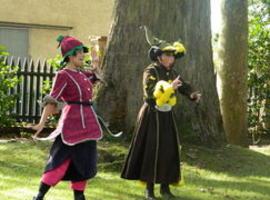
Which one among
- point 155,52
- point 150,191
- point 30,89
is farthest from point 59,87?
point 30,89

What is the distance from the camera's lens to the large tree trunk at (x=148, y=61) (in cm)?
891

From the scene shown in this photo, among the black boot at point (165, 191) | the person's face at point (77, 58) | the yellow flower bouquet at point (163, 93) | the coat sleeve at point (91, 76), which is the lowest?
the black boot at point (165, 191)

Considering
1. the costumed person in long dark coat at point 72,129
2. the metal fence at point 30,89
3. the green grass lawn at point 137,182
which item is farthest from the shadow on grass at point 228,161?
the metal fence at point 30,89

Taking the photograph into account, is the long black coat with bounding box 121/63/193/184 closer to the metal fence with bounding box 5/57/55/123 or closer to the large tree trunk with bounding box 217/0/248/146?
the large tree trunk with bounding box 217/0/248/146

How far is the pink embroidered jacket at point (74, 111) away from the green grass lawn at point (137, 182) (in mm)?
1039

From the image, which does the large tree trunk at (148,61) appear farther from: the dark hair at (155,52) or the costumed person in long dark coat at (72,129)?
the costumed person in long dark coat at (72,129)

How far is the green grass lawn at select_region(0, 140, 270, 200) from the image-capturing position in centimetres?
686

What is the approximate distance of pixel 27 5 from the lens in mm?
20906

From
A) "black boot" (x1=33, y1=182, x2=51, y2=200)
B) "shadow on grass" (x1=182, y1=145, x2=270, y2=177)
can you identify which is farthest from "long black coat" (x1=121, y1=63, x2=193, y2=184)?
"shadow on grass" (x1=182, y1=145, x2=270, y2=177)

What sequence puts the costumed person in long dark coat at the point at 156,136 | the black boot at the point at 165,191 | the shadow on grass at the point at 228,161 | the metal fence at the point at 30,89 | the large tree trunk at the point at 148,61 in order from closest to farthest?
the costumed person in long dark coat at the point at 156,136 < the black boot at the point at 165,191 < the shadow on grass at the point at 228,161 < the large tree trunk at the point at 148,61 < the metal fence at the point at 30,89

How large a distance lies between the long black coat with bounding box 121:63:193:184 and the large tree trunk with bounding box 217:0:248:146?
16.9 ft

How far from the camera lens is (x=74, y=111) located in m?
5.73

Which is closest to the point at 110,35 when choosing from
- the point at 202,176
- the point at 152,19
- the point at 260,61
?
the point at 152,19

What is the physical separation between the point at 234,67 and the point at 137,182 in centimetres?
474
